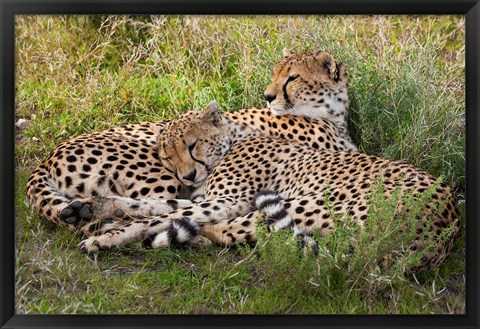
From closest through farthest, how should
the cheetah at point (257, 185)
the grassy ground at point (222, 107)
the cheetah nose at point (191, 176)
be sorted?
the grassy ground at point (222, 107)
the cheetah at point (257, 185)
the cheetah nose at point (191, 176)

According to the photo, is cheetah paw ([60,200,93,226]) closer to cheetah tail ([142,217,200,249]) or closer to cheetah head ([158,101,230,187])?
cheetah tail ([142,217,200,249])

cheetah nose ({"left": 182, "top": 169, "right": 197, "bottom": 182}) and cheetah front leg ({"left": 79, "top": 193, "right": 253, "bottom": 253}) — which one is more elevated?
cheetah nose ({"left": 182, "top": 169, "right": 197, "bottom": 182})

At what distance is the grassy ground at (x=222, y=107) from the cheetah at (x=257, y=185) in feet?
0.30

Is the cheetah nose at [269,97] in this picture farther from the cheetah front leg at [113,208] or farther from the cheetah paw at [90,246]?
the cheetah paw at [90,246]

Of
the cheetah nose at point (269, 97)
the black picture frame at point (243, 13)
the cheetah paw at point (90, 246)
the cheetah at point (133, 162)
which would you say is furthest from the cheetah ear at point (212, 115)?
the black picture frame at point (243, 13)

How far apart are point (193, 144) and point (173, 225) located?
480 millimetres

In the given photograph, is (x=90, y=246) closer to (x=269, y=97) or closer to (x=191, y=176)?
(x=191, y=176)

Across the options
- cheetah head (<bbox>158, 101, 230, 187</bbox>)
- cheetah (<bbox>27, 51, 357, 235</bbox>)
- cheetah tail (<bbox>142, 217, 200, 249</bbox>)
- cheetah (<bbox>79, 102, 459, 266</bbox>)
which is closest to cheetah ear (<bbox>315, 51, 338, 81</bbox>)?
cheetah (<bbox>27, 51, 357, 235</bbox>)

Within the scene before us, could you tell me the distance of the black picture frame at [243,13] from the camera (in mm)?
2879

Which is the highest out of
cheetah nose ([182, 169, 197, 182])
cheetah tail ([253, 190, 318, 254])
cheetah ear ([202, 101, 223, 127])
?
cheetah ear ([202, 101, 223, 127])

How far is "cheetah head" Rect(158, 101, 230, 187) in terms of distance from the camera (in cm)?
400

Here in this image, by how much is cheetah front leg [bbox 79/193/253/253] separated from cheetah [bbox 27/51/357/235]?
0.10 m

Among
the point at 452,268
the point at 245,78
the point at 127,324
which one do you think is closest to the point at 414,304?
the point at 452,268

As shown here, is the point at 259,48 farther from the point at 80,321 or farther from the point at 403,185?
the point at 80,321
